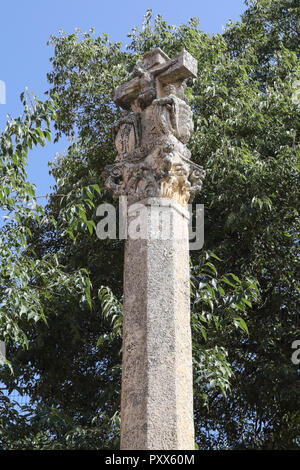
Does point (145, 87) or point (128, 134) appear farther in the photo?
point (145, 87)

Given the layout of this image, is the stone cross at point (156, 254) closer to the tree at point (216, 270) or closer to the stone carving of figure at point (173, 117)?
the stone carving of figure at point (173, 117)

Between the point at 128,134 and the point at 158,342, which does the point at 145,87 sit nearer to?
the point at 128,134

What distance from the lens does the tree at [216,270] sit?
27.9ft

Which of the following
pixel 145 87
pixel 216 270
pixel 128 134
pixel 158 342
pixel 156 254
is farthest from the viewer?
pixel 216 270

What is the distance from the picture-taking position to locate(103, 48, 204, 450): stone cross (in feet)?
13.4

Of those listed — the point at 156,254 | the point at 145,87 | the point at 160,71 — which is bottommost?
the point at 156,254

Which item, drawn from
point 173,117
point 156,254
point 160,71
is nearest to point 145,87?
point 160,71

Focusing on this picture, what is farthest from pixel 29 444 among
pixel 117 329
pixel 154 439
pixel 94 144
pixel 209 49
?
pixel 209 49

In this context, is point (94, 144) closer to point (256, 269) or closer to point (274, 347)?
point (256, 269)

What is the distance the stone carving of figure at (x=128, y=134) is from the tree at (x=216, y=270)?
7.54ft

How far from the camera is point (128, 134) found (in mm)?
5184

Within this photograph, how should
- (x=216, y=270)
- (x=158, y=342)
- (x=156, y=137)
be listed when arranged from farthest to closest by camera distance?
1. (x=216, y=270)
2. (x=156, y=137)
3. (x=158, y=342)

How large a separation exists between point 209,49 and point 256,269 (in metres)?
4.14

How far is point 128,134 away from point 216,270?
3351 mm
